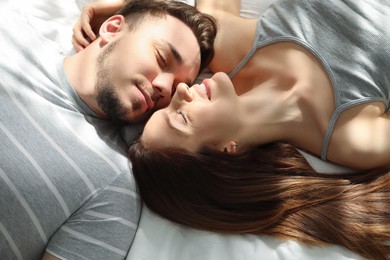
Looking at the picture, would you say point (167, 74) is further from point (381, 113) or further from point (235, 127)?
point (381, 113)

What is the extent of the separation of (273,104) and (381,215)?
0.38m

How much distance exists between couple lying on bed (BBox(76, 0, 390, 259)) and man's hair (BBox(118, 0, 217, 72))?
0.59 feet

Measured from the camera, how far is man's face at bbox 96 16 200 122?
116 centimetres

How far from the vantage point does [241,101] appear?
1.12 meters

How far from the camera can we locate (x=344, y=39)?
1173mm

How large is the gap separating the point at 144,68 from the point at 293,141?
452 millimetres

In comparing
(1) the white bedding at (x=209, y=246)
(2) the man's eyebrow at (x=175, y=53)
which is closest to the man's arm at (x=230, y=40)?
(2) the man's eyebrow at (x=175, y=53)

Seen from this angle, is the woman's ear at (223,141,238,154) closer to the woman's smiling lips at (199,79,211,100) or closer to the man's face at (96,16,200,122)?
the woman's smiling lips at (199,79,211,100)

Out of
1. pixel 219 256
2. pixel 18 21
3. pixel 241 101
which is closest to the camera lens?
pixel 219 256

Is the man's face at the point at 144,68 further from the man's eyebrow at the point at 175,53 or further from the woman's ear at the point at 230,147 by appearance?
the woman's ear at the point at 230,147

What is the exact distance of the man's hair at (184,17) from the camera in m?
1.26

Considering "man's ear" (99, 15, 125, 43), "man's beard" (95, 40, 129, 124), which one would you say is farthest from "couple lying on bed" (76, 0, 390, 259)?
"man's ear" (99, 15, 125, 43)

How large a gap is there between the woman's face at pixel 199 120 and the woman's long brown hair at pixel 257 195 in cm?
3

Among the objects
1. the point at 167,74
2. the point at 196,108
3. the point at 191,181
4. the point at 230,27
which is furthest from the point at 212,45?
the point at 191,181
